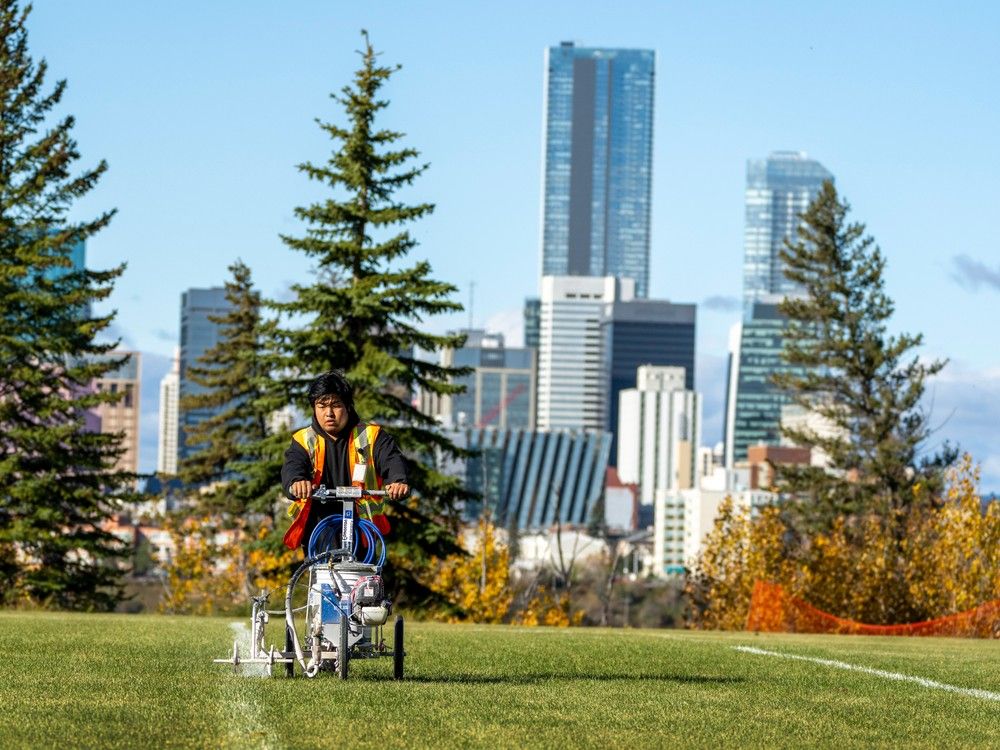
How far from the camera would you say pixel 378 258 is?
4197 centimetres

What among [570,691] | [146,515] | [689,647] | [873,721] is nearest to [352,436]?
[570,691]

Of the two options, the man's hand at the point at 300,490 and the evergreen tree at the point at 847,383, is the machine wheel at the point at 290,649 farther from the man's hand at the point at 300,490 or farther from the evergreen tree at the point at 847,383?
the evergreen tree at the point at 847,383

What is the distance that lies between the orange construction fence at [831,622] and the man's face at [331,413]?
24530 millimetres

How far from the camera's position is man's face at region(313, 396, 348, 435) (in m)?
11.6

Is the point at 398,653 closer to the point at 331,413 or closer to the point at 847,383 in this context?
the point at 331,413

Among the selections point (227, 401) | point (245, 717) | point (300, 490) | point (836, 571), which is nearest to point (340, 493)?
point (300, 490)

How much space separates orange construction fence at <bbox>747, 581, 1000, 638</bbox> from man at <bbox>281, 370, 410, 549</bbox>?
24380 mm

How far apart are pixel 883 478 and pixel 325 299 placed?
39.6m

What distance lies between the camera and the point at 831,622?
4244cm

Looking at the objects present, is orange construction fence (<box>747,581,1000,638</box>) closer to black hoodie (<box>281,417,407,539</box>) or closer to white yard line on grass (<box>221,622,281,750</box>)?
black hoodie (<box>281,417,407,539</box>)

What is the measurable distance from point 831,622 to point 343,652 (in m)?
32.3

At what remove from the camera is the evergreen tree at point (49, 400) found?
1896 inches

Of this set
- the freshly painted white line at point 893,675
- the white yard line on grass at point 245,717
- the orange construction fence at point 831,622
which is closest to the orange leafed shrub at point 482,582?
the orange construction fence at point 831,622

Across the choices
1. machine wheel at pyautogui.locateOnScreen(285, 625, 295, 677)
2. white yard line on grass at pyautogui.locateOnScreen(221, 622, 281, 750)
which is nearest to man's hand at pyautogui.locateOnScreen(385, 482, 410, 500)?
machine wheel at pyautogui.locateOnScreen(285, 625, 295, 677)
